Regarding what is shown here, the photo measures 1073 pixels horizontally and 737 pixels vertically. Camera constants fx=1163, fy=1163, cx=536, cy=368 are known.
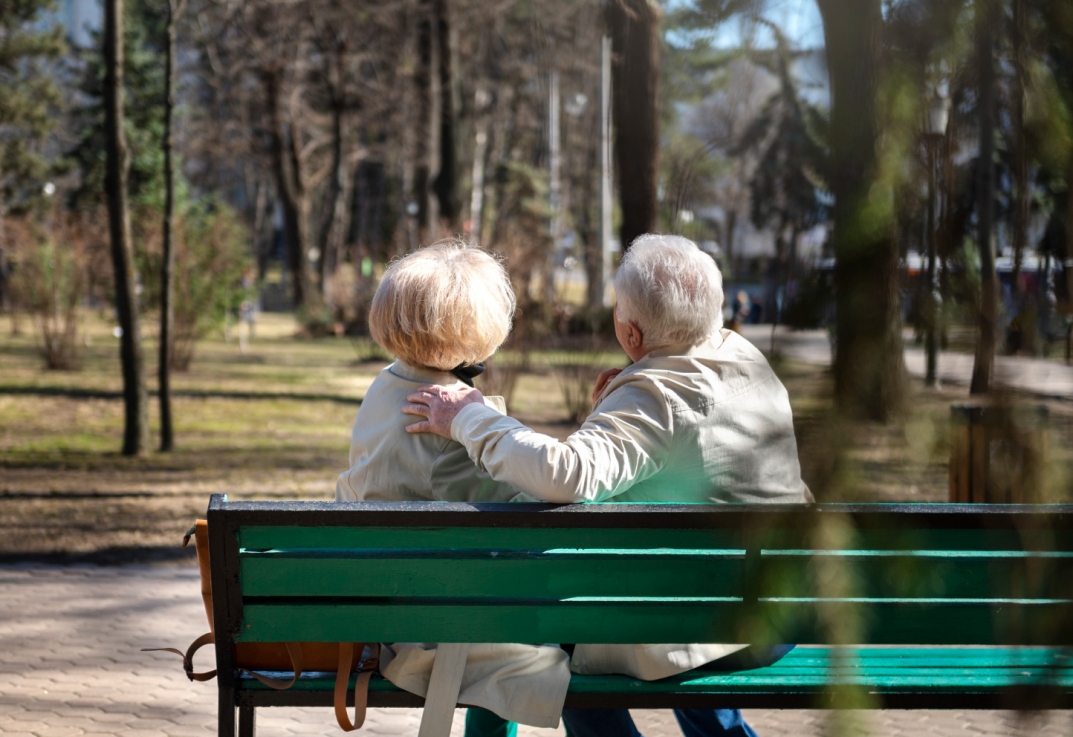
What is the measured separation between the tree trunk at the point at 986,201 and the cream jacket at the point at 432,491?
1.68m

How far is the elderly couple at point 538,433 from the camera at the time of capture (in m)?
2.20

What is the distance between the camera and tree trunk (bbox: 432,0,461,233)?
1944 centimetres

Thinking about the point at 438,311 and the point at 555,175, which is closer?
the point at 438,311

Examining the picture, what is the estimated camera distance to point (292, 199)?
2909 cm

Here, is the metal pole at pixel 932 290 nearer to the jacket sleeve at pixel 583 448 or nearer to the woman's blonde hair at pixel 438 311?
the jacket sleeve at pixel 583 448

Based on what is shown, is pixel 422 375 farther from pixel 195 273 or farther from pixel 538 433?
pixel 195 273

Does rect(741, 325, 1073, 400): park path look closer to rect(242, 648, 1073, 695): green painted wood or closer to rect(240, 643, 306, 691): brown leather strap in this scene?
rect(242, 648, 1073, 695): green painted wood

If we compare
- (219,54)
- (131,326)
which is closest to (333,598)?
(131,326)

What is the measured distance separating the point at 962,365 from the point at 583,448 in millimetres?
1407

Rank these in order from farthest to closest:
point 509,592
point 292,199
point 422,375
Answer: point 292,199 < point 422,375 < point 509,592

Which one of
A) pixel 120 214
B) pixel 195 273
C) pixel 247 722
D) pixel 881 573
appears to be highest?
pixel 120 214

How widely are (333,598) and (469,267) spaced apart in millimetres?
738

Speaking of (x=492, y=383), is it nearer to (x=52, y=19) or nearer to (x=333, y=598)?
(x=333, y=598)

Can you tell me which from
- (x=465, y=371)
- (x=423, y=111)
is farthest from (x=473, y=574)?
(x=423, y=111)
